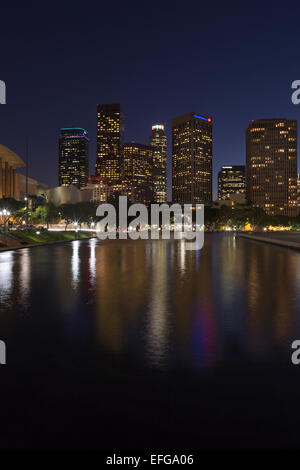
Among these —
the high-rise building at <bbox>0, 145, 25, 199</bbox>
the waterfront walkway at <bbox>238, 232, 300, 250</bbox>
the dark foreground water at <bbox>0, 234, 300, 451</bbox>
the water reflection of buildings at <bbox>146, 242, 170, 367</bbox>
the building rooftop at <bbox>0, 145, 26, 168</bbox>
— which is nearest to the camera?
the dark foreground water at <bbox>0, 234, 300, 451</bbox>

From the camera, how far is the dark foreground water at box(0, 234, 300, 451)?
394 centimetres

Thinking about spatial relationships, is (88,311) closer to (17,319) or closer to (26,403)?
(17,319)

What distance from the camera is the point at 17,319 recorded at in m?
8.94

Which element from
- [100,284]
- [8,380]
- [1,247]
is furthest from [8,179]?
[8,380]

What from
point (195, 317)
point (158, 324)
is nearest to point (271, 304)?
point (195, 317)

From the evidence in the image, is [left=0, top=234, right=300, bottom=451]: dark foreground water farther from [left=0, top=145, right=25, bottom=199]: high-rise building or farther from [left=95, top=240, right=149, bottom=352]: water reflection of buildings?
[left=0, top=145, right=25, bottom=199]: high-rise building

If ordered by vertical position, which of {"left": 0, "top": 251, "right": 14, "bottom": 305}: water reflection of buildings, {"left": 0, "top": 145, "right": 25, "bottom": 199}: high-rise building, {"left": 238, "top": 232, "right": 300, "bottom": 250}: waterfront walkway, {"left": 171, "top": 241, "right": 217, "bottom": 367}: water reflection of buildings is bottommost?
{"left": 238, "top": 232, "right": 300, "bottom": 250}: waterfront walkway

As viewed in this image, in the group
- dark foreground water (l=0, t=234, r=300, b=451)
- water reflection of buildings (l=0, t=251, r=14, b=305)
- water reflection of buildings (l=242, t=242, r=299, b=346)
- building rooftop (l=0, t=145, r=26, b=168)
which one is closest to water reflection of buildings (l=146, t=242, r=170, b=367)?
dark foreground water (l=0, t=234, r=300, b=451)

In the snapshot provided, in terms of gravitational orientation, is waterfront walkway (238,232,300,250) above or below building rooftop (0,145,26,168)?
below

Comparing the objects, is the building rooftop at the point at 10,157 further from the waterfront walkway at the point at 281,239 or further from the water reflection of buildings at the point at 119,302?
the water reflection of buildings at the point at 119,302

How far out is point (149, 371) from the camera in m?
5.59

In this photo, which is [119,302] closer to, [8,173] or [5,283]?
[5,283]

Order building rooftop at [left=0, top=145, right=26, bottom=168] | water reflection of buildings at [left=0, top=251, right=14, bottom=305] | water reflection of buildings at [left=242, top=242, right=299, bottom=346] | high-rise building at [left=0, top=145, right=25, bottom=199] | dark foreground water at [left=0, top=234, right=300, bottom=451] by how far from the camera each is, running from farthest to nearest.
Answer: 1. building rooftop at [left=0, top=145, right=26, bottom=168]
2. high-rise building at [left=0, top=145, right=25, bottom=199]
3. water reflection of buildings at [left=0, top=251, right=14, bottom=305]
4. water reflection of buildings at [left=242, top=242, right=299, bottom=346]
5. dark foreground water at [left=0, top=234, right=300, bottom=451]
